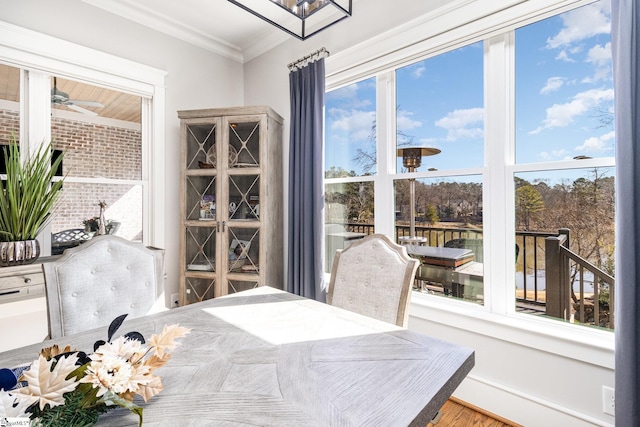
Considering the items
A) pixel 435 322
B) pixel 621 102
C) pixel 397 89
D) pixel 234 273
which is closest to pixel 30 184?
pixel 234 273

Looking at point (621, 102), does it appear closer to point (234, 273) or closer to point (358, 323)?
point (358, 323)

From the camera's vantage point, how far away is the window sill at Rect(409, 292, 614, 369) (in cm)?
152

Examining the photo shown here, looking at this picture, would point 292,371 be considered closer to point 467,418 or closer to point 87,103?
point 467,418

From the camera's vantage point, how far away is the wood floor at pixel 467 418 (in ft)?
5.85

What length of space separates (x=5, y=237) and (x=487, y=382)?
9.69 feet

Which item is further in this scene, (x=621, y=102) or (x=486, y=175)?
(x=486, y=175)

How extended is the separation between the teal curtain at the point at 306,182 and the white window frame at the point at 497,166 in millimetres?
660

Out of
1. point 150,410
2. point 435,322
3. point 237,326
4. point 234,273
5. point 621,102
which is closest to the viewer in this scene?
point 150,410

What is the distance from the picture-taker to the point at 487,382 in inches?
73.0

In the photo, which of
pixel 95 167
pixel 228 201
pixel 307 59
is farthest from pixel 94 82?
pixel 307 59

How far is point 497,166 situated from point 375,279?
1.04m

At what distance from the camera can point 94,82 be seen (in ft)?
8.20

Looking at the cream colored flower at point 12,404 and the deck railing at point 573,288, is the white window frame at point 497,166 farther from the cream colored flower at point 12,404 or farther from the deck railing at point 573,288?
the cream colored flower at point 12,404

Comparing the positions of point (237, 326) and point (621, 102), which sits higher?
point (621, 102)
